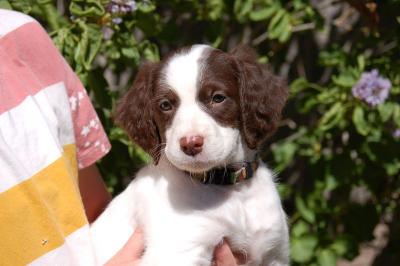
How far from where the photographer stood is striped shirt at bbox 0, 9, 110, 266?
2.47 meters

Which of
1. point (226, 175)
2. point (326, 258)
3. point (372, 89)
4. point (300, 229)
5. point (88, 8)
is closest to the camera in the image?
point (226, 175)

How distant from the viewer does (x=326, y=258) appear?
448cm

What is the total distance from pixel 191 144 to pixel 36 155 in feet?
1.93

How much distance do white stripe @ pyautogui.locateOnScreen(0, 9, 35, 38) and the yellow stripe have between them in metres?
0.57

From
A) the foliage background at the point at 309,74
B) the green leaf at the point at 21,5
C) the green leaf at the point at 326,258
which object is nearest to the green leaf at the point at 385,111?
the foliage background at the point at 309,74

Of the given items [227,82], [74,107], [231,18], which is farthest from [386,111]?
[74,107]

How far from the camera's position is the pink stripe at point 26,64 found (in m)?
2.61

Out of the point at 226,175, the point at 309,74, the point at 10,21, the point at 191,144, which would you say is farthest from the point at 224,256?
the point at 309,74

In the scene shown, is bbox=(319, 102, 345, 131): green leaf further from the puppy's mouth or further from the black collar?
the puppy's mouth

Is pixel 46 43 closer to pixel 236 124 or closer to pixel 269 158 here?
pixel 236 124

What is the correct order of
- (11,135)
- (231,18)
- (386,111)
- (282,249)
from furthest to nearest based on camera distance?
(231,18) → (386,111) → (282,249) → (11,135)

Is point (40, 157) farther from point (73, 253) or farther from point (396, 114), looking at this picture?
point (396, 114)

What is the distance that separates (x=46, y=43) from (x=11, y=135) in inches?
20.1

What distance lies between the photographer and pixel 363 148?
14.4 ft
